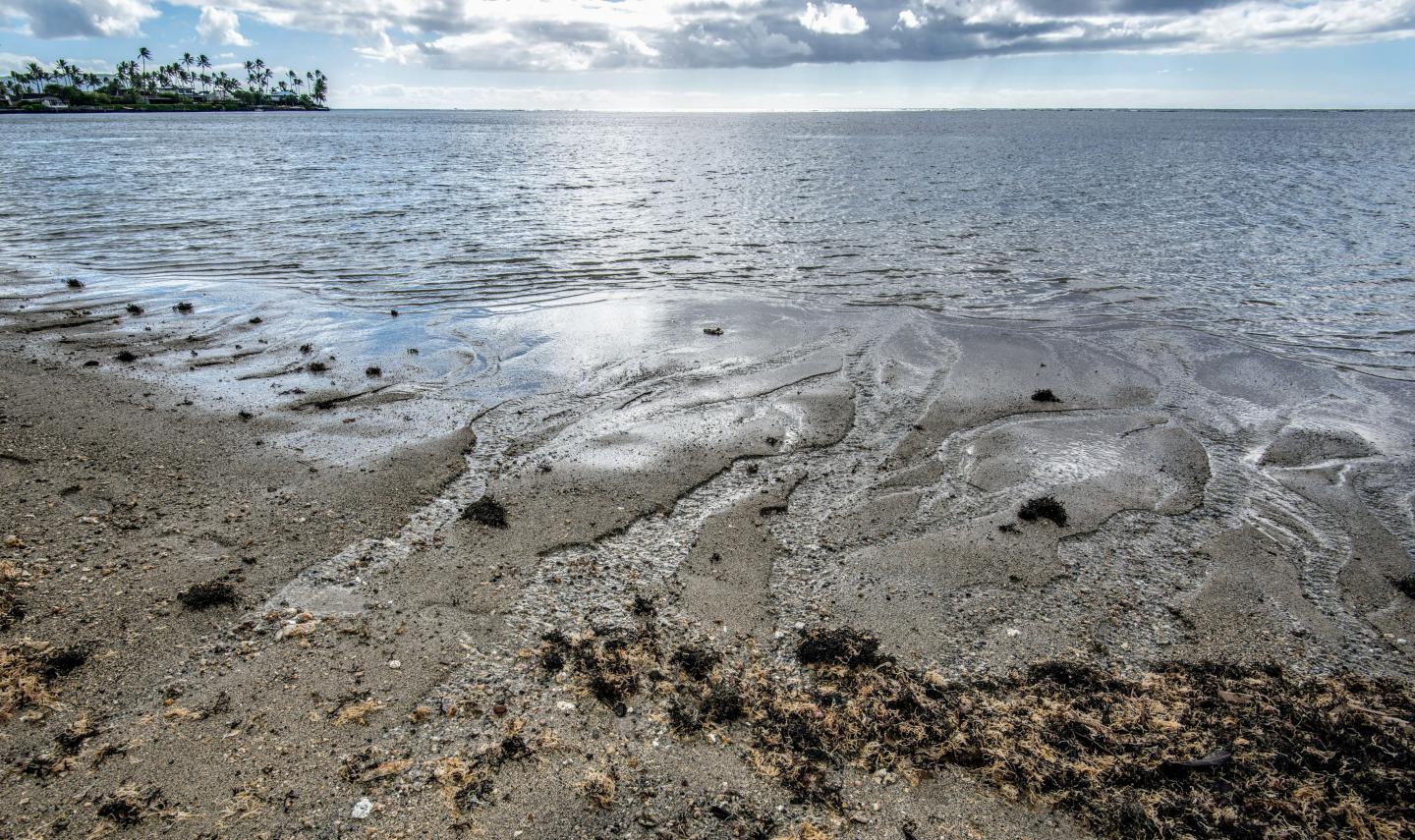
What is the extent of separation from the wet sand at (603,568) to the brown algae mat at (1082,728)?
0.07m

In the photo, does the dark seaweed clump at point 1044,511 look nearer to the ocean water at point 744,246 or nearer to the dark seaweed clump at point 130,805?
the dark seaweed clump at point 130,805

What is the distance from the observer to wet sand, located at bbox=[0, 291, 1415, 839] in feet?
14.0

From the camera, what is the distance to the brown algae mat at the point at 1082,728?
4.20 m

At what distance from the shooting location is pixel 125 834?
151 inches

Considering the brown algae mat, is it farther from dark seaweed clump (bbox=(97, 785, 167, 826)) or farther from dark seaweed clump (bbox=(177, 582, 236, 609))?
dark seaweed clump (bbox=(177, 582, 236, 609))

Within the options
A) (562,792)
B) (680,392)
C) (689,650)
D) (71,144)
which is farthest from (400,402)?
(71,144)

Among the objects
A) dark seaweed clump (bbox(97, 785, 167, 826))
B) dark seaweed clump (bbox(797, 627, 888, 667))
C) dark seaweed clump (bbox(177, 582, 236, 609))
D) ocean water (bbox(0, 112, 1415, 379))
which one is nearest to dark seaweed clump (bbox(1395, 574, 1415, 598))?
dark seaweed clump (bbox(797, 627, 888, 667))

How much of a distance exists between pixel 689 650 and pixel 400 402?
6.84 m

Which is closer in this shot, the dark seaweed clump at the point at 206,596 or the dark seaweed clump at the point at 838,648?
the dark seaweed clump at the point at 838,648

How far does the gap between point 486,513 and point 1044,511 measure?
19.9 feet

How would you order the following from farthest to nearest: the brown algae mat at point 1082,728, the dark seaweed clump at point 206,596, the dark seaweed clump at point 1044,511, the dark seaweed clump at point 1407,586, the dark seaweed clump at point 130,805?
1. the dark seaweed clump at point 1044,511
2. the dark seaweed clump at point 1407,586
3. the dark seaweed clump at point 206,596
4. the brown algae mat at point 1082,728
5. the dark seaweed clump at point 130,805

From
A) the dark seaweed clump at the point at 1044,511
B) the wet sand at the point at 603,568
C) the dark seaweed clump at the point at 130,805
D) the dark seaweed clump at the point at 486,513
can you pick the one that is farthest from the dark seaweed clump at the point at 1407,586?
the dark seaweed clump at the point at 130,805

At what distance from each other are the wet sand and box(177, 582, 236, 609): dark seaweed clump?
5 cm

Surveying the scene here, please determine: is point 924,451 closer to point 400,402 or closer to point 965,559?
point 965,559
